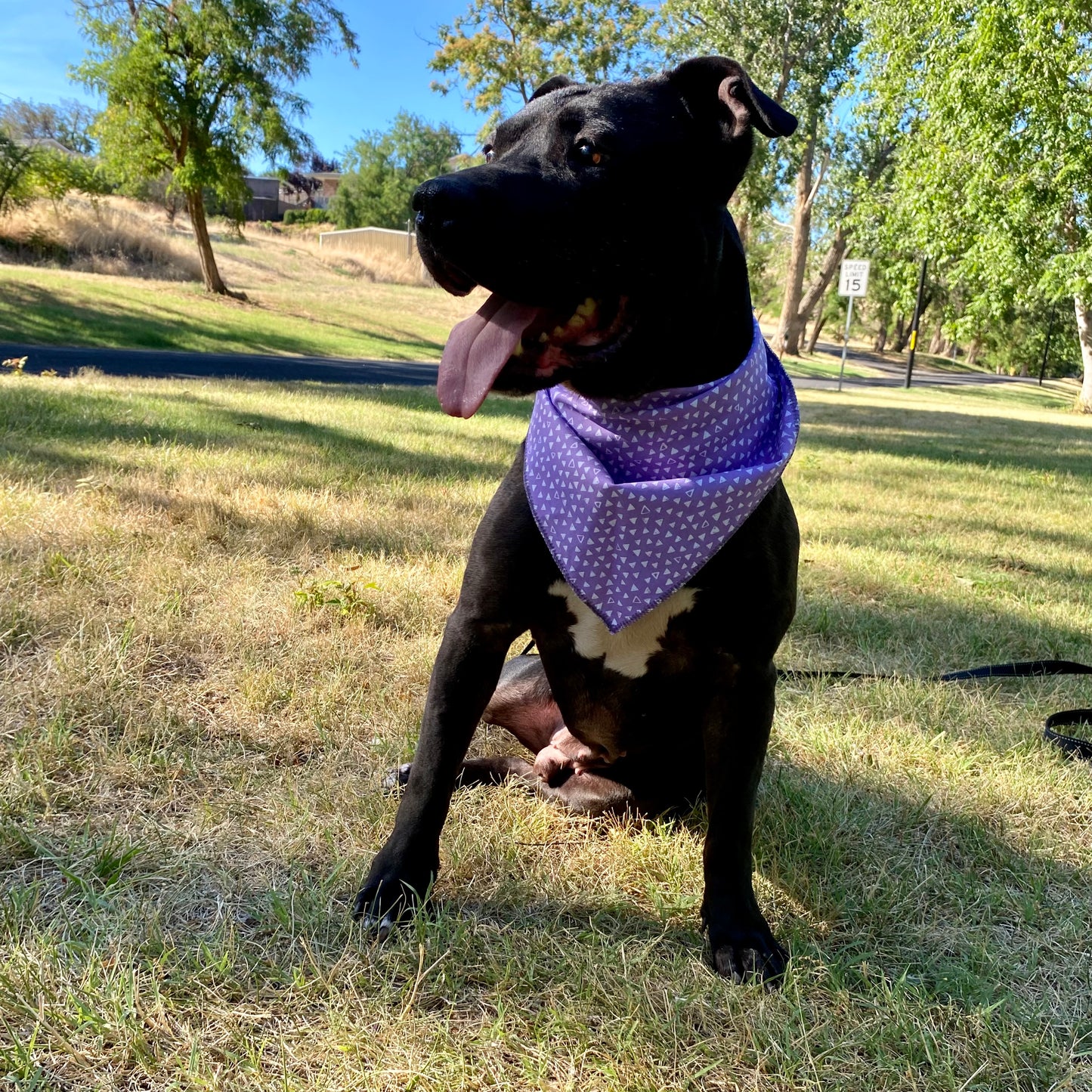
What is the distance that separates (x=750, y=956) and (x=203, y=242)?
2291 centimetres

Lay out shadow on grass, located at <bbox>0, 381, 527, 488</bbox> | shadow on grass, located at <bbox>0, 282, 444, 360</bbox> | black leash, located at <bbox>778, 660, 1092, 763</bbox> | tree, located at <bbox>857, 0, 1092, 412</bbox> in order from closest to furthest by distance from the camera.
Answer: black leash, located at <bbox>778, 660, 1092, 763</bbox>
shadow on grass, located at <bbox>0, 381, 527, 488</bbox>
tree, located at <bbox>857, 0, 1092, 412</bbox>
shadow on grass, located at <bbox>0, 282, 444, 360</bbox>

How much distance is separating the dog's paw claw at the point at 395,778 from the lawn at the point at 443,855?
0.08 metres

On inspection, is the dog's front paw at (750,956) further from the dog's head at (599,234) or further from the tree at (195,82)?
the tree at (195,82)

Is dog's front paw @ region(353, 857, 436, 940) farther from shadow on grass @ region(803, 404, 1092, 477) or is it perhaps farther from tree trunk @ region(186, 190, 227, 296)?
tree trunk @ region(186, 190, 227, 296)

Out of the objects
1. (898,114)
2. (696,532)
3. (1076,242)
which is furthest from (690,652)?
(898,114)

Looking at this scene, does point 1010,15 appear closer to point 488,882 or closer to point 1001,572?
point 1001,572

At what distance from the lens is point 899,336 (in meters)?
59.8

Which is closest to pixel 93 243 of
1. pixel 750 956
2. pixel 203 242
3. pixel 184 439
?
pixel 203 242

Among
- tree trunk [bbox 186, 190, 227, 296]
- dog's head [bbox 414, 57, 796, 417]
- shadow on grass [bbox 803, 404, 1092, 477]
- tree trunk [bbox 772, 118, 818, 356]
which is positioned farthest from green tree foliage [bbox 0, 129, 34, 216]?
dog's head [bbox 414, 57, 796, 417]

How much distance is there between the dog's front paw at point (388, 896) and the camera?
179 cm

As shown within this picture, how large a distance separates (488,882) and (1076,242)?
18135mm

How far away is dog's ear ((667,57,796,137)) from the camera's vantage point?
1945 mm

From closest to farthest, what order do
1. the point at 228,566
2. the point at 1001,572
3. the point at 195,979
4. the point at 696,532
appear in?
1. the point at 195,979
2. the point at 696,532
3. the point at 228,566
4. the point at 1001,572

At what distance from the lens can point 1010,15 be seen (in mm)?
13633
